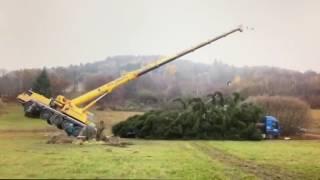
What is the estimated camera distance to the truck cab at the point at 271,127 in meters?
14.0

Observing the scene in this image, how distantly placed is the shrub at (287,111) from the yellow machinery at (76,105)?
2.38 m

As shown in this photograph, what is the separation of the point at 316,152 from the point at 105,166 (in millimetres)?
5159

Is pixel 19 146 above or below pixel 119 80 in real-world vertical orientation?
below

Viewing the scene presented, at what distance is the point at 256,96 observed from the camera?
479 inches

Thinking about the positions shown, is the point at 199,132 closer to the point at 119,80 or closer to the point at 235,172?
the point at 119,80

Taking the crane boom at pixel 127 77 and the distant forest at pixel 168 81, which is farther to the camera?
the crane boom at pixel 127 77

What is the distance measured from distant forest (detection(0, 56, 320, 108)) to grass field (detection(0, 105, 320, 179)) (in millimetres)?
520

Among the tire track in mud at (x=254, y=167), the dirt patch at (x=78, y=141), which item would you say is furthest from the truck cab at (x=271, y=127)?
the dirt patch at (x=78, y=141)

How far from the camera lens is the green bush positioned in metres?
12.5

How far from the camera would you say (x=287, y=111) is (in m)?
12.5

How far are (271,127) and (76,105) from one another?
18.4 ft

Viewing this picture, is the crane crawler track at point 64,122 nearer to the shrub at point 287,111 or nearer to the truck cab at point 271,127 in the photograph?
the shrub at point 287,111

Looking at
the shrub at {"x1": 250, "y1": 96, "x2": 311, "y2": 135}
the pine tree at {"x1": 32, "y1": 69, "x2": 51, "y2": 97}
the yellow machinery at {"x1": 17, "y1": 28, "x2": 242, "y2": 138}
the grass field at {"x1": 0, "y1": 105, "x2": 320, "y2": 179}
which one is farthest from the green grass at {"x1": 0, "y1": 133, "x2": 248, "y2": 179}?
the shrub at {"x1": 250, "y1": 96, "x2": 311, "y2": 135}

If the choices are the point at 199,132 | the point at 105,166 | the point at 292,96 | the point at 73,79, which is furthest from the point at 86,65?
the point at 199,132
